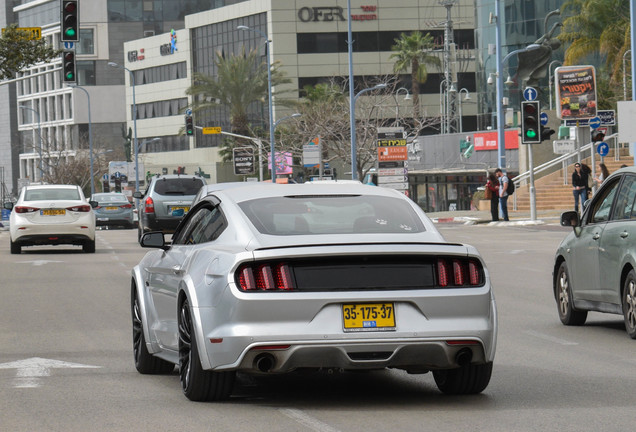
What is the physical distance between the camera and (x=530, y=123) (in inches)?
1628

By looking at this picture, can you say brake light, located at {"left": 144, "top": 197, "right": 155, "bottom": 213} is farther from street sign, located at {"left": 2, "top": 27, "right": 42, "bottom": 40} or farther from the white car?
street sign, located at {"left": 2, "top": 27, "right": 42, "bottom": 40}

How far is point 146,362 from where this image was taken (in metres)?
10.5

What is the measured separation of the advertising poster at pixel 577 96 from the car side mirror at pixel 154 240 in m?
37.7

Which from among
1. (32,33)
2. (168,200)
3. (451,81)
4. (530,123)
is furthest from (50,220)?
(451,81)

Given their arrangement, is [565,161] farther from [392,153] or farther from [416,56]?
[416,56]

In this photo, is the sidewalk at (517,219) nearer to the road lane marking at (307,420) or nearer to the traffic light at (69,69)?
the traffic light at (69,69)

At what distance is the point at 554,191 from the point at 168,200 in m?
25.8

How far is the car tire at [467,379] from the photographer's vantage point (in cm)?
894

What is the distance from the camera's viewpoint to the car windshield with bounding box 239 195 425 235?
8.93 metres

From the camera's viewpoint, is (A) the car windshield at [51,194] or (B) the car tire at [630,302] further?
(A) the car windshield at [51,194]

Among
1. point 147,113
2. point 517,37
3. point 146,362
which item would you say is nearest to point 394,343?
point 146,362

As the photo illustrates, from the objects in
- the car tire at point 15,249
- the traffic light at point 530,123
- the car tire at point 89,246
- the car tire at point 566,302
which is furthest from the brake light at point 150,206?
the car tire at point 566,302

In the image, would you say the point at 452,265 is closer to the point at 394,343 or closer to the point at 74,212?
the point at 394,343

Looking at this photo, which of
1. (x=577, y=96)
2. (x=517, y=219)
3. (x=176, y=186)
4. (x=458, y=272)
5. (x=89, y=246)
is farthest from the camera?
(x=517, y=219)
